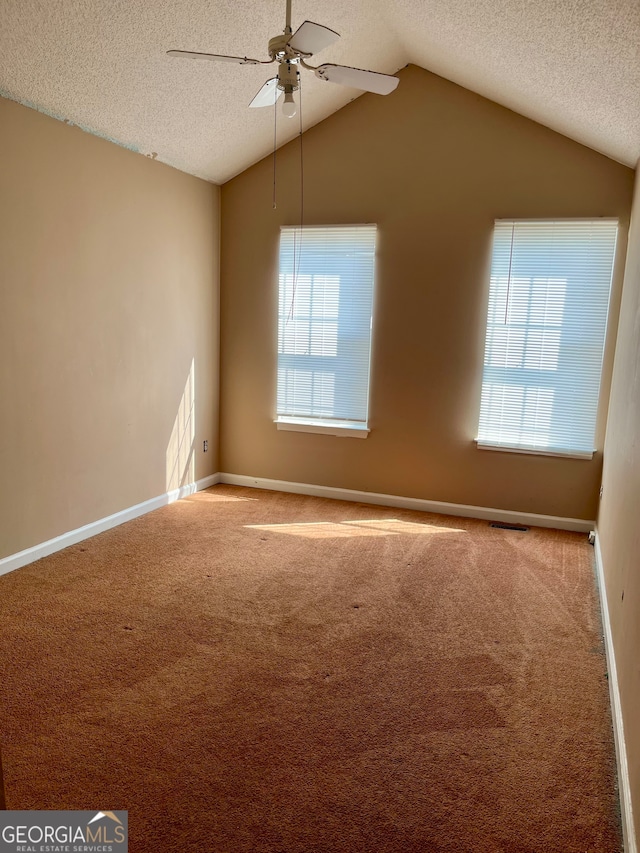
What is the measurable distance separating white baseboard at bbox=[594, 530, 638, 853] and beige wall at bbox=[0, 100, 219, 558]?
325 cm

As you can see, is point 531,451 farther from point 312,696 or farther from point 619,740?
point 312,696

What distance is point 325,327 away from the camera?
4.98 meters

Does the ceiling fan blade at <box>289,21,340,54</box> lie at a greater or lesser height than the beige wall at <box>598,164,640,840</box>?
greater

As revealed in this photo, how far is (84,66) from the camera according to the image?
3129mm

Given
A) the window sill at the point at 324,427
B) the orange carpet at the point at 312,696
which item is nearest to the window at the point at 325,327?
the window sill at the point at 324,427

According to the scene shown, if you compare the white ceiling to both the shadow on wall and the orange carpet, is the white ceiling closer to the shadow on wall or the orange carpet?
the shadow on wall

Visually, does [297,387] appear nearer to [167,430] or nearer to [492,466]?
[167,430]

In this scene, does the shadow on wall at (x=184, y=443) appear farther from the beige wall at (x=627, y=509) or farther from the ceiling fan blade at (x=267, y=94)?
the beige wall at (x=627, y=509)

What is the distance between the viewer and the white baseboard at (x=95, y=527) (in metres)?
3.49

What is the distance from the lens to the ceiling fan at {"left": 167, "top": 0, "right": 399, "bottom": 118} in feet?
7.87

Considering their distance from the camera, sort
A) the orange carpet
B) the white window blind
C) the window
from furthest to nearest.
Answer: the window → the white window blind → the orange carpet

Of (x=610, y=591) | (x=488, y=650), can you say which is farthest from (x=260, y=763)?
(x=610, y=591)

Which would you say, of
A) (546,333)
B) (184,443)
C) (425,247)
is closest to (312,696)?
(184,443)

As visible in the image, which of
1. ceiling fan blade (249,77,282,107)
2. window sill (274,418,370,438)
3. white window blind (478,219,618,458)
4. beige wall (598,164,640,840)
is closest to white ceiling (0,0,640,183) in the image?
ceiling fan blade (249,77,282,107)
